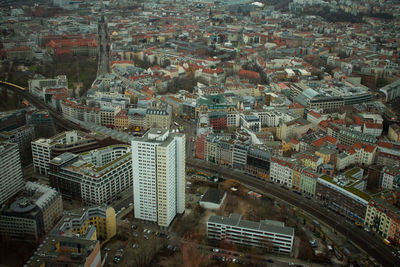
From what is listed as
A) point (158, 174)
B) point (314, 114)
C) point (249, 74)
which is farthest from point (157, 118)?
point (249, 74)

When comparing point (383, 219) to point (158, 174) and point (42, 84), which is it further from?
point (42, 84)

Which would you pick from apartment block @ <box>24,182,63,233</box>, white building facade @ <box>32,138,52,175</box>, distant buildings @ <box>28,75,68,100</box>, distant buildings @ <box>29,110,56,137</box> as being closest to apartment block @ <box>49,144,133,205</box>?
apartment block @ <box>24,182,63,233</box>

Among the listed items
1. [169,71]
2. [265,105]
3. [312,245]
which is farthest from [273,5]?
[312,245]

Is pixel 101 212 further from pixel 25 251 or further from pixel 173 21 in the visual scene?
pixel 173 21

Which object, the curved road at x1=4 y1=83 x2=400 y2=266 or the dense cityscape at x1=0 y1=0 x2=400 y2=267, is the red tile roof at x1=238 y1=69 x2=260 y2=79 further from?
the curved road at x1=4 y1=83 x2=400 y2=266

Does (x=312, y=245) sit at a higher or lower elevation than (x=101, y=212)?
lower

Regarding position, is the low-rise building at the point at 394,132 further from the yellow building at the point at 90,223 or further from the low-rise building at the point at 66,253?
the low-rise building at the point at 66,253
